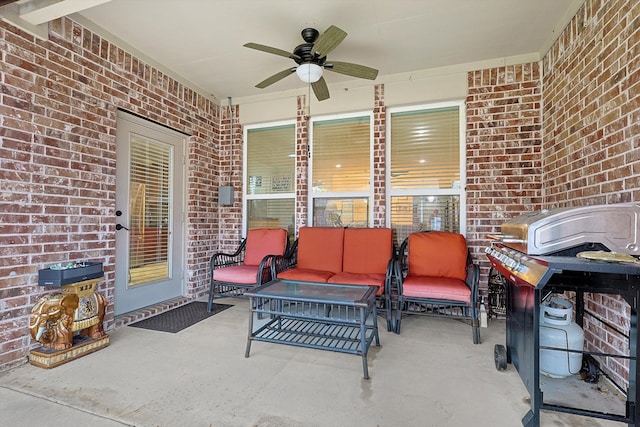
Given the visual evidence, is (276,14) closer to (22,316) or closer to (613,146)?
(613,146)

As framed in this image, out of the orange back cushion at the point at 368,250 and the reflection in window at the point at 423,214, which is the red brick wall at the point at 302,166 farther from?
the reflection in window at the point at 423,214

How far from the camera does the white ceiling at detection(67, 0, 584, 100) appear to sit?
251cm

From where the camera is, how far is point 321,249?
3.66m

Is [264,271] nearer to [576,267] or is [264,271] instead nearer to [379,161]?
[379,161]

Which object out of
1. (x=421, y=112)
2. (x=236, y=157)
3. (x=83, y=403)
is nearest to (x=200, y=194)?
(x=236, y=157)

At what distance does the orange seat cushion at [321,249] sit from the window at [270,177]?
57 centimetres

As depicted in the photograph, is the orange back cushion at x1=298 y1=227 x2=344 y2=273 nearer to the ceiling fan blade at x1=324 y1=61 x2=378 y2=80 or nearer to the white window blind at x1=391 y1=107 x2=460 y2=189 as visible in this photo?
the white window blind at x1=391 y1=107 x2=460 y2=189

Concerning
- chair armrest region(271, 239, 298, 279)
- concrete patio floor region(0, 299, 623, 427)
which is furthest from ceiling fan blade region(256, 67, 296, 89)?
concrete patio floor region(0, 299, 623, 427)

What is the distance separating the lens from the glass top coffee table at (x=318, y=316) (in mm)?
2111

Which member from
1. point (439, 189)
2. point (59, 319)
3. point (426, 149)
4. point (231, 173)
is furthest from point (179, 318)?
point (426, 149)

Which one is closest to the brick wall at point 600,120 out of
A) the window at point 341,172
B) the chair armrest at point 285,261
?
the window at point 341,172

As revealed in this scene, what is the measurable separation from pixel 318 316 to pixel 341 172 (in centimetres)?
224

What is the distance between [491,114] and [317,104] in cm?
209

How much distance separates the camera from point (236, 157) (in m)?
4.49
